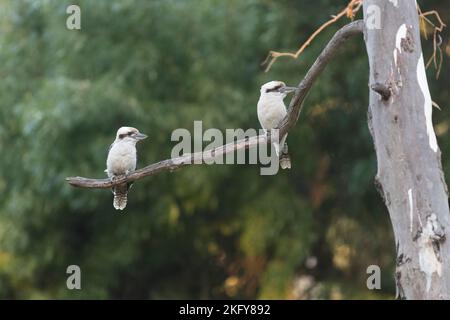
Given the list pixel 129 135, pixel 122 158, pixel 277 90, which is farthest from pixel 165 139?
pixel 277 90

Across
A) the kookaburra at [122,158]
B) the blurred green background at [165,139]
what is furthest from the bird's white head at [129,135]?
the blurred green background at [165,139]

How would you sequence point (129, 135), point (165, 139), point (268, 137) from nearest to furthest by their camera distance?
point (268, 137) < point (129, 135) < point (165, 139)

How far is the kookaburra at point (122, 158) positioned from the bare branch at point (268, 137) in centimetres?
85

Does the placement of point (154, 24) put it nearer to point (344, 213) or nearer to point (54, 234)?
point (54, 234)

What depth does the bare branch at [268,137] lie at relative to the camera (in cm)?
550

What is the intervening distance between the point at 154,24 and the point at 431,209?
5317 millimetres

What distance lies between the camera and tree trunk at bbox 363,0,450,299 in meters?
4.96


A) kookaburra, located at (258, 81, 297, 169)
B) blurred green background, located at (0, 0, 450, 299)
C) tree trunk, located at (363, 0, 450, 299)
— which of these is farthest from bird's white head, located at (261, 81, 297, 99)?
blurred green background, located at (0, 0, 450, 299)

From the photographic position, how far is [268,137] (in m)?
5.75

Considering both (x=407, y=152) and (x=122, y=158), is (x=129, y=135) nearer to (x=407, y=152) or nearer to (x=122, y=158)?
(x=122, y=158)

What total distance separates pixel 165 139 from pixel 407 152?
4.83 metres

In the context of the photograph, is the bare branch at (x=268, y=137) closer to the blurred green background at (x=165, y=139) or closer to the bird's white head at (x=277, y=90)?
the bird's white head at (x=277, y=90)

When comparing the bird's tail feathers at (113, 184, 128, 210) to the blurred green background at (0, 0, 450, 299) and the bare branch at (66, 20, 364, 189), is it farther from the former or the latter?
the blurred green background at (0, 0, 450, 299)

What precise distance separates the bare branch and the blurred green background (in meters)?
3.48
